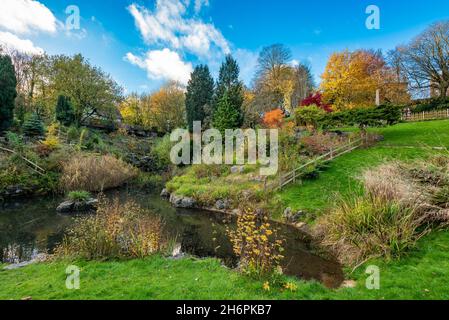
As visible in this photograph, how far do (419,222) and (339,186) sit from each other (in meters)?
4.71

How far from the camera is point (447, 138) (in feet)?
46.1

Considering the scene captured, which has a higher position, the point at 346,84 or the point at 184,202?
the point at 346,84

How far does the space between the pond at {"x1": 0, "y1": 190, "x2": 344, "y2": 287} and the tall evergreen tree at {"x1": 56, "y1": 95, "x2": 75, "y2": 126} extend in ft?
44.0

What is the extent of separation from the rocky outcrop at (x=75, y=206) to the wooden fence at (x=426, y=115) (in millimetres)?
29000

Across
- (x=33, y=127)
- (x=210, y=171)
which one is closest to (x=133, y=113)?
(x=33, y=127)

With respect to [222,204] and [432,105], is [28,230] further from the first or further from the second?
[432,105]

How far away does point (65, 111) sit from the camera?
24.5 meters

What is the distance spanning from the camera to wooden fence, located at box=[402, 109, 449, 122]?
22.5 meters

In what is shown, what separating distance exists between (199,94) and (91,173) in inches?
748

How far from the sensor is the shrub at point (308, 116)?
1844 centimetres

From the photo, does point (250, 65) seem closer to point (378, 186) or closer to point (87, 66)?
point (87, 66)

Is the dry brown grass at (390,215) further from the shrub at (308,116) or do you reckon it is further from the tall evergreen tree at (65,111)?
the tall evergreen tree at (65,111)

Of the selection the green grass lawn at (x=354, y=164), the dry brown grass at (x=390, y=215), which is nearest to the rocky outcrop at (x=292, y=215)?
the green grass lawn at (x=354, y=164)
